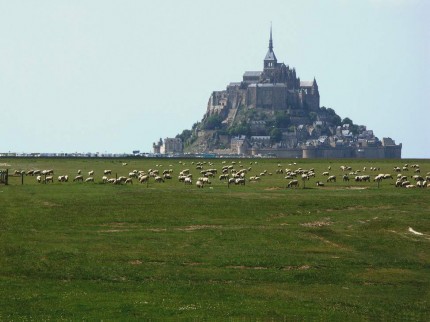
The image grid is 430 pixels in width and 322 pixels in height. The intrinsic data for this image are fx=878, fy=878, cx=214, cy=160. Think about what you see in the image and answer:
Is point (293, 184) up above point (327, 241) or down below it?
above

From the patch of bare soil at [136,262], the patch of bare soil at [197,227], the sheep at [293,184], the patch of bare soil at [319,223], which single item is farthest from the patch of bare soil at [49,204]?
the sheep at [293,184]

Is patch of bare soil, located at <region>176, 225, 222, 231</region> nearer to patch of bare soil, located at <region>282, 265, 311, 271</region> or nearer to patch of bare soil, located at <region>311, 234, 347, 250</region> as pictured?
patch of bare soil, located at <region>311, 234, 347, 250</region>

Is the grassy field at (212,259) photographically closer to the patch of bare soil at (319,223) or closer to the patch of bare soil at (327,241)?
the patch of bare soil at (327,241)

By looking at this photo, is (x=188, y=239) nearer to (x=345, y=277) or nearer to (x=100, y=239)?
(x=100, y=239)

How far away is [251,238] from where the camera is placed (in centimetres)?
3472

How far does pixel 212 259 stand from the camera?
95.7ft

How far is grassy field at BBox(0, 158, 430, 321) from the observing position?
72.8ft

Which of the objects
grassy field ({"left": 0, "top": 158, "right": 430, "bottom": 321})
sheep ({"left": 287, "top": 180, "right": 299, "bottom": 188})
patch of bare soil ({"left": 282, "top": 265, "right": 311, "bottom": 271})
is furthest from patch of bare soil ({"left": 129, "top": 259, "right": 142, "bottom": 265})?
sheep ({"left": 287, "top": 180, "right": 299, "bottom": 188})

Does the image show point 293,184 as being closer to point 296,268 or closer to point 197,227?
point 197,227

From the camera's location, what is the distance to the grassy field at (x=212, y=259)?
22203 mm

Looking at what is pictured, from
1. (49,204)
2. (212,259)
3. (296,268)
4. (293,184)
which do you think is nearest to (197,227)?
(212,259)

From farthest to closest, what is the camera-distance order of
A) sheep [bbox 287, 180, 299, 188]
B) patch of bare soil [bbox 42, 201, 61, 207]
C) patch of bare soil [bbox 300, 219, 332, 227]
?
sheep [bbox 287, 180, 299, 188] < patch of bare soil [bbox 42, 201, 61, 207] < patch of bare soil [bbox 300, 219, 332, 227]

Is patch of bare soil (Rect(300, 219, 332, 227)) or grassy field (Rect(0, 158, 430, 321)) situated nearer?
grassy field (Rect(0, 158, 430, 321))

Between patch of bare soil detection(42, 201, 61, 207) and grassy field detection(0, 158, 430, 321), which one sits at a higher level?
patch of bare soil detection(42, 201, 61, 207)
